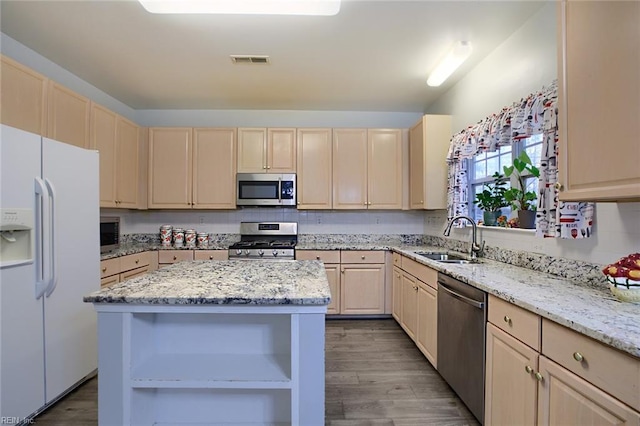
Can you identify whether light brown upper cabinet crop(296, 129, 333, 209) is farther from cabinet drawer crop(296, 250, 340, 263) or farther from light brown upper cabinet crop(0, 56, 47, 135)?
light brown upper cabinet crop(0, 56, 47, 135)

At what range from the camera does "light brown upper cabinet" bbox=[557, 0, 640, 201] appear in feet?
3.57

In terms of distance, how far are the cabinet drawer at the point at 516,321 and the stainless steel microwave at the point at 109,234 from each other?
136 inches

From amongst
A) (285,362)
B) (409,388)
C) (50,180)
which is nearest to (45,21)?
(50,180)

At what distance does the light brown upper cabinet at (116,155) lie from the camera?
9.83 feet

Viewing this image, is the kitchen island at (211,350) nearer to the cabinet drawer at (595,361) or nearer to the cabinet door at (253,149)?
the cabinet drawer at (595,361)

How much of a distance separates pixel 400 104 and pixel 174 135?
2.91 meters

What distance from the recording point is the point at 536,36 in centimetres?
206

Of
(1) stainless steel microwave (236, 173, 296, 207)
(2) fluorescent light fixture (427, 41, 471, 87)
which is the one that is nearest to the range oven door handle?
(2) fluorescent light fixture (427, 41, 471, 87)

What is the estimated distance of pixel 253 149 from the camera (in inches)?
148

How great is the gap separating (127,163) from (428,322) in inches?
143

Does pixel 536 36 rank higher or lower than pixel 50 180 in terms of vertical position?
higher

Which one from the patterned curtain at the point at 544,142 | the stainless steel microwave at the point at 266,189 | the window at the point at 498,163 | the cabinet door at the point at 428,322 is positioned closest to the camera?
the patterned curtain at the point at 544,142

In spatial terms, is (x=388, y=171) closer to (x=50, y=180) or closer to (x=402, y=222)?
(x=402, y=222)

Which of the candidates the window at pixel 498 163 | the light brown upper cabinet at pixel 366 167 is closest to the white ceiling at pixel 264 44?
the light brown upper cabinet at pixel 366 167
